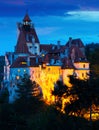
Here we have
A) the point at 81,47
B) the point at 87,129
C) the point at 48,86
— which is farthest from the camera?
the point at 81,47

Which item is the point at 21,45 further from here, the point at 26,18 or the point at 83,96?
the point at 83,96

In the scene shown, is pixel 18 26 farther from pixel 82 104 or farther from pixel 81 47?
pixel 82 104

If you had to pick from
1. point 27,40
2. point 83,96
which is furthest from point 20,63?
point 83,96

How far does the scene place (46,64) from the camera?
7150 centimetres

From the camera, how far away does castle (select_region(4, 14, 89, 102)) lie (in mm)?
71062

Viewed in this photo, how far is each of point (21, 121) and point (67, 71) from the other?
19.0 m

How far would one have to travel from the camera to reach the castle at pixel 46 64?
71.1m

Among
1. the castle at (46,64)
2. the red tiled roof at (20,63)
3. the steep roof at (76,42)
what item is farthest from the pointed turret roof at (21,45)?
the steep roof at (76,42)

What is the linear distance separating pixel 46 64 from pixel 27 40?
8.64 m

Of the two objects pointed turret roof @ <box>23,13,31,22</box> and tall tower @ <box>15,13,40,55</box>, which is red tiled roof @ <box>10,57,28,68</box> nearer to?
tall tower @ <box>15,13,40,55</box>

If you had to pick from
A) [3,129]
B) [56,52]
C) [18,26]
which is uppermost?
[18,26]

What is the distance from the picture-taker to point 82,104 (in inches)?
1332

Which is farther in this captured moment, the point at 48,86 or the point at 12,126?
the point at 48,86

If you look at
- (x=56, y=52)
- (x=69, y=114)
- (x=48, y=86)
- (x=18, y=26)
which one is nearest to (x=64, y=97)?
(x=69, y=114)
